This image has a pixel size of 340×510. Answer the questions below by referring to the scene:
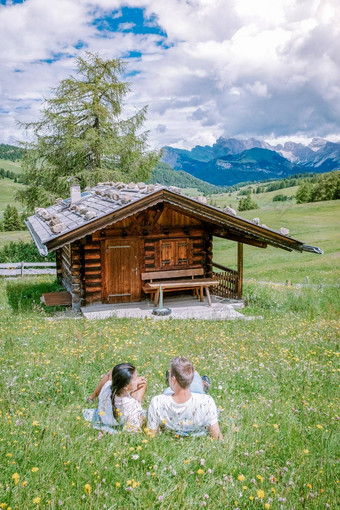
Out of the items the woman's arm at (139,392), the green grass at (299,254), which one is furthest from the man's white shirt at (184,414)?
the green grass at (299,254)

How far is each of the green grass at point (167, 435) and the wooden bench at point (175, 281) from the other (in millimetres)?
3535

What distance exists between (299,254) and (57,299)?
32.8 meters

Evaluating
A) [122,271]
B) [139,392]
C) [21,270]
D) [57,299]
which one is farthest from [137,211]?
[21,270]

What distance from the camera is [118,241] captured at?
47.2 ft

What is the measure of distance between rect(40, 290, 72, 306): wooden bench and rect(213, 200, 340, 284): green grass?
1687 cm

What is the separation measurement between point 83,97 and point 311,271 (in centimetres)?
2200

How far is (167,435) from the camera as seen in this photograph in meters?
4.38

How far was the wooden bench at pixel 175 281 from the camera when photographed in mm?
14102

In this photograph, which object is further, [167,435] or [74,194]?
[74,194]

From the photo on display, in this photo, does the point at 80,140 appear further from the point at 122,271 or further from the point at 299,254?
the point at 299,254

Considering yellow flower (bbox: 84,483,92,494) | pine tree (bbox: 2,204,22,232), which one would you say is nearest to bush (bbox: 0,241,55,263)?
yellow flower (bbox: 84,483,92,494)

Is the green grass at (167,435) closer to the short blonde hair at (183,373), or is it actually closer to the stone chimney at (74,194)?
the short blonde hair at (183,373)

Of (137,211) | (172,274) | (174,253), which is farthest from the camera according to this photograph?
(174,253)

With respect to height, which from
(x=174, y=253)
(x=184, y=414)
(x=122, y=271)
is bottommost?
(x=184, y=414)
